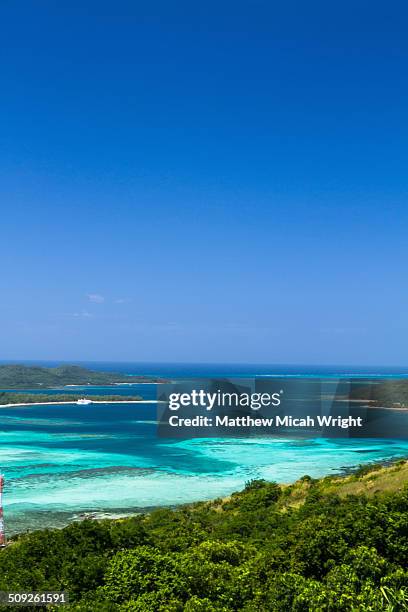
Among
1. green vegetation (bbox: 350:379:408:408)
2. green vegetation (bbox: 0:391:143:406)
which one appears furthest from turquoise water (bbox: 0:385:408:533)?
green vegetation (bbox: 350:379:408:408)

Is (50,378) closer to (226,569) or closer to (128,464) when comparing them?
(128,464)

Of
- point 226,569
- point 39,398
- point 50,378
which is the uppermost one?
point 226,569

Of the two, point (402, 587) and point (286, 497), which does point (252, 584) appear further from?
point (286, 497)

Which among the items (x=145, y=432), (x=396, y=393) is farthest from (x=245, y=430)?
(x=396, y=393)

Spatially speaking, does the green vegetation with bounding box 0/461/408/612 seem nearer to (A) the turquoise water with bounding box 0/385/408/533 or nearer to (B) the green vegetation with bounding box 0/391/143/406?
(A) the turquoise water with bounding box 0/385/408/533

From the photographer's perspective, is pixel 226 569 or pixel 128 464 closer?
pixel 226 569

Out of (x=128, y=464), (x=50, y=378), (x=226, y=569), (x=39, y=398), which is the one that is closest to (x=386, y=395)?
(x=128, y=464)
